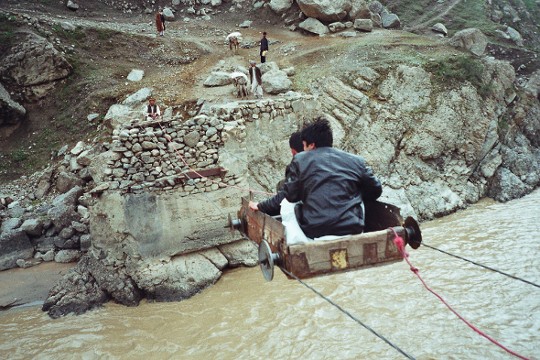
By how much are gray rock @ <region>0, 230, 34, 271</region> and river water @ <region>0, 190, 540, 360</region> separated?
263 cm

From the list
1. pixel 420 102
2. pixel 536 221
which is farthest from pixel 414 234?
pixel 420 102

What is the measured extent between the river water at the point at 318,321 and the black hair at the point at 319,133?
3.75 metres

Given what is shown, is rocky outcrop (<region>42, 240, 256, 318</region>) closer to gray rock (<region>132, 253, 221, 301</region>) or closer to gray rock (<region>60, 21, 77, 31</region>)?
gray rock (<region>132, 253, 221, 301</region>)

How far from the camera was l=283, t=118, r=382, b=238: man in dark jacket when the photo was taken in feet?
13.8

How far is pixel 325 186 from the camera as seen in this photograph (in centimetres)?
421

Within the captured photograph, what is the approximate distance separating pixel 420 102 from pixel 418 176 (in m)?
2.95

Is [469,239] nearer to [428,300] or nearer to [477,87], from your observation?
[428,300]

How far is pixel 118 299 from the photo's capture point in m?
8.38

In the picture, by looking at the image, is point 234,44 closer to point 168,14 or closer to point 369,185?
→ point 168,14

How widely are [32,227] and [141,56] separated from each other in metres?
9.26

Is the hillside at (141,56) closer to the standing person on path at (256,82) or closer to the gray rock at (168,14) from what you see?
the gray rock at (168,14)

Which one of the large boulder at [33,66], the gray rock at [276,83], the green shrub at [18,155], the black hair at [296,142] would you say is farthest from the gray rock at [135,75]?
the black hair at [296,142]

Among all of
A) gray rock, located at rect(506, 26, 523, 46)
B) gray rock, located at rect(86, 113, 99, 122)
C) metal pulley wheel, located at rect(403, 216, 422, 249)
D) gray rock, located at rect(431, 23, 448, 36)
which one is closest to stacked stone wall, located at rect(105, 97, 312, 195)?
metal pulley wheel, located at rect(403, 216, 422, 249)

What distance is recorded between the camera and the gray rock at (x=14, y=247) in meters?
10.8
